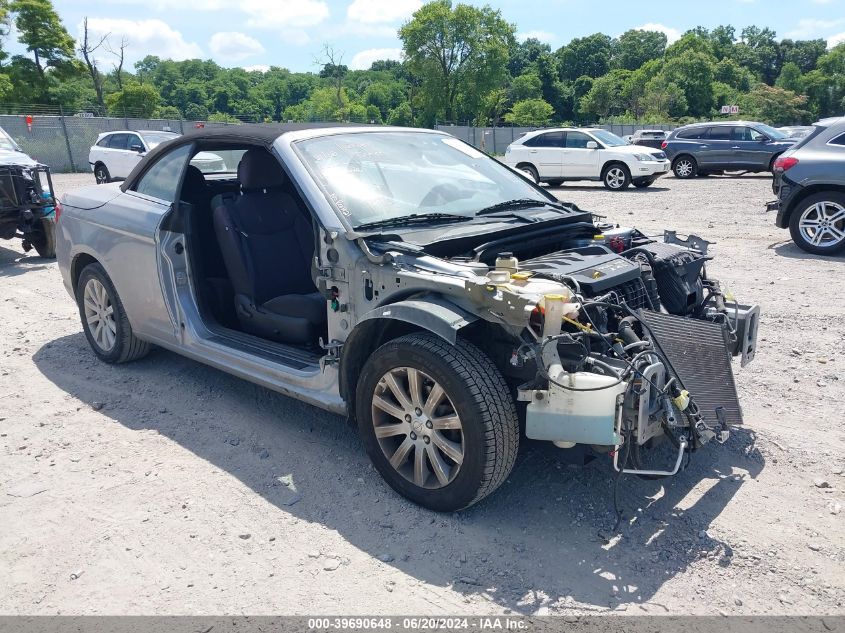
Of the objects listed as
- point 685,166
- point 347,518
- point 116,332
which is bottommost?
point 685,166

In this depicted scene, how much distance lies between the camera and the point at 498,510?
346 cm

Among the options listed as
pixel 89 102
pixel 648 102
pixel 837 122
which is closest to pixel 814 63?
pixel 648 102

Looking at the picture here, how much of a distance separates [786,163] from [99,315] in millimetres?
8716

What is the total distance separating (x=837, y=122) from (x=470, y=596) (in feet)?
30.9

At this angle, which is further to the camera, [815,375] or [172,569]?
[815,375]

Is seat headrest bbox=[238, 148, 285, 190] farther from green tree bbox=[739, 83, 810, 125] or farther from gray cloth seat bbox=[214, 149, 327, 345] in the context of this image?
green tree bbox=[739, 83, 810, 125]

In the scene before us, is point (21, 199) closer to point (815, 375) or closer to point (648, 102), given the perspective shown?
point (815, 375)

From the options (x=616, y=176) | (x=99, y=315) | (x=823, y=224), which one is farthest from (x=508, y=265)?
(x=616, y=176)

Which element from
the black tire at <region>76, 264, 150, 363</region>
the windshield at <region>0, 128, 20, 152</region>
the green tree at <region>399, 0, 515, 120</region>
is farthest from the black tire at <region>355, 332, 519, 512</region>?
the green tree at <region>399, 0, 515, 120</region>

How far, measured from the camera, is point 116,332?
17.7 ft

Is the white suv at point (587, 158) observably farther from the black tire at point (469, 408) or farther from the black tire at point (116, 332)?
the black tire at point (469, 408)

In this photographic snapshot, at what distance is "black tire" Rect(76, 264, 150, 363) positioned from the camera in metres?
5.30

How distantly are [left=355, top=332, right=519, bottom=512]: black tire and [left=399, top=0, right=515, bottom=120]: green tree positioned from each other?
226 ft

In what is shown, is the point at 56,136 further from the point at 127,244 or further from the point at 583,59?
the point at 583,59
